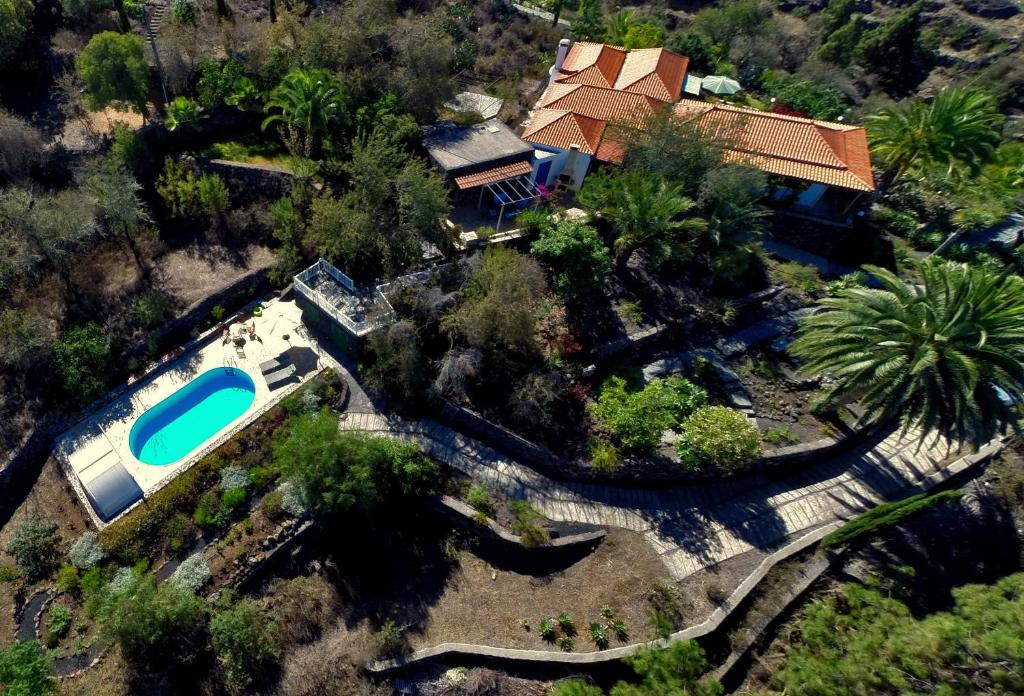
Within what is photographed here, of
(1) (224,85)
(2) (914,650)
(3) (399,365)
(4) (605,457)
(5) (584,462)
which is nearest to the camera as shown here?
(2) (914,650)

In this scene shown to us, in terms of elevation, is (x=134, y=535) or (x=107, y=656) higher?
(x=134, y=535)

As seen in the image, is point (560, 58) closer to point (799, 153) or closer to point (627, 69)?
point (627, 69)

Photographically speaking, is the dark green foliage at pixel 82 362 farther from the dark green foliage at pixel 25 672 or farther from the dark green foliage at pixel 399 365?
the dark green foliage at pixel 399 365

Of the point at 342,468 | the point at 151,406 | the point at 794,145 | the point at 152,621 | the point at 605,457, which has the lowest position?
the point at 152,621

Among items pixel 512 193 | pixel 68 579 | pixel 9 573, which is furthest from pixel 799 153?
pixel 9 573

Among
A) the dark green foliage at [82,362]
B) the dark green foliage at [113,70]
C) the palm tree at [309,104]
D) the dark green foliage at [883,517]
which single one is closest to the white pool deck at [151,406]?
the dark green foliage at [82,362]

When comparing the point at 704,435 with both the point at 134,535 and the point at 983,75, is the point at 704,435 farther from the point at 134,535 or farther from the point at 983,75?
the point at 983,75

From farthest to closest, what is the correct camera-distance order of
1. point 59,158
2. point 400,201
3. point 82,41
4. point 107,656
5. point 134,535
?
1. point 82,41
2. point 59,158
3. point 400,201
4. point 134,535
5. point 107,656

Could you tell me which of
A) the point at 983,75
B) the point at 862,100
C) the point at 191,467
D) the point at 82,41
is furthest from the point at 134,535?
the point at 983,75
